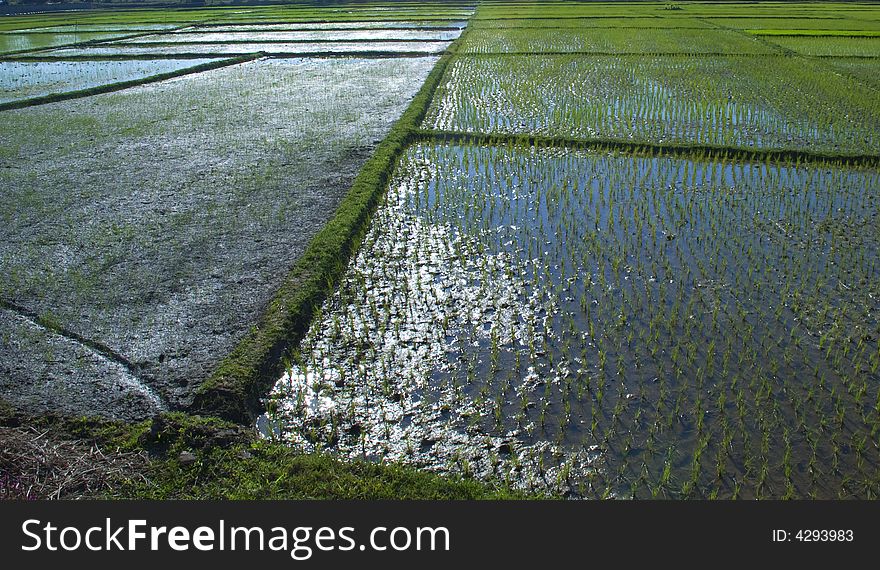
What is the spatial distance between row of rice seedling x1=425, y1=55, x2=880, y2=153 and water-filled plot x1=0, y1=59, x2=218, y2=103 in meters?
6.57

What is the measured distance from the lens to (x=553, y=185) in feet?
24.3

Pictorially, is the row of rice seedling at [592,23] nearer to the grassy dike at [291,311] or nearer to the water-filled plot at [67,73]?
the water-filled plot at [67,73]

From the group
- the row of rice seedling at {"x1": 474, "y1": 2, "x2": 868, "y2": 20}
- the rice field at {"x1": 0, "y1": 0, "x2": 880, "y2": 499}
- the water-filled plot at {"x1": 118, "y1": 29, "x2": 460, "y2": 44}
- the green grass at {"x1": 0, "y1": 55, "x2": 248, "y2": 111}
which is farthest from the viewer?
the row of rice seedling at {"x1": 474, "y1": 2, "x2": 868, "y2": 20}

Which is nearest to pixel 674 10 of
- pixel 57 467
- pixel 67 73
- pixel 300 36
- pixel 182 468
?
pixel 300 36

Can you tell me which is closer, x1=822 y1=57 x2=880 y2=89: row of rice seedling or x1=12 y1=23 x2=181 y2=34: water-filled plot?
x1=822 y1=57 x2=880 y2=89: row of rice seedling

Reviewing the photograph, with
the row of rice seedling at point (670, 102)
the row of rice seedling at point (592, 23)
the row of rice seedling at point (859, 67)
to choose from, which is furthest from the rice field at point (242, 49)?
the row of rice seedling at point (859, 67)

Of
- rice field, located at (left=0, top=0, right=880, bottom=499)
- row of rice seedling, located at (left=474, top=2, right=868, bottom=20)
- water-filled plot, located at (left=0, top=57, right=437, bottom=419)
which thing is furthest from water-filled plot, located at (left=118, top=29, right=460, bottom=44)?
rice field, located at (left=0, top=0, right=880, bottom=499)

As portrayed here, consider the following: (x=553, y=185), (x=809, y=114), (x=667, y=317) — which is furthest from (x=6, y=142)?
(x=809, y=114)

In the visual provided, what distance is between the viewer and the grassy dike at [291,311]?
3.97 m

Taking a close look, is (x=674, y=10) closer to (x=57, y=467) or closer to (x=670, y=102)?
(x=670, y=102)

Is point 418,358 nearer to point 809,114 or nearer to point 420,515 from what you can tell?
Answer: point 420,515

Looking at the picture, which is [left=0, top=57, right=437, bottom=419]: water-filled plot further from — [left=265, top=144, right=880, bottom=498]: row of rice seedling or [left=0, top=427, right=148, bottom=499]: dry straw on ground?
[left=265, top=144, right=880, bottom=498]: row of rice seedling

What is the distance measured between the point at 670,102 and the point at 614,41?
25.9ft

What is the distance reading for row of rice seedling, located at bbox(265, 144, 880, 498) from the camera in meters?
3.50
